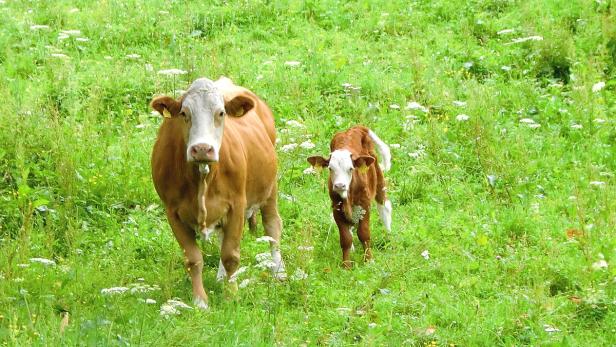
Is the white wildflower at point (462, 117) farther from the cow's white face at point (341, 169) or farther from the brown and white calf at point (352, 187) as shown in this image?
the cow's white face at point (341, 169)

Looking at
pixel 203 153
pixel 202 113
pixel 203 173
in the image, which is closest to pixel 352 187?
pixel 203 173

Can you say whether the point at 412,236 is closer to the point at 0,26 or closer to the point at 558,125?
the point at 558,125

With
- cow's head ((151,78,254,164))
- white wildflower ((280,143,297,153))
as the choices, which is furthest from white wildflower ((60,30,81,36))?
cow's head ((151,78,254,164))

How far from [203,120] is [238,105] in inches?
22.6

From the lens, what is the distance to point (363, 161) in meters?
9.38

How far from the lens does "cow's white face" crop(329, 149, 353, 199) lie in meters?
9.23

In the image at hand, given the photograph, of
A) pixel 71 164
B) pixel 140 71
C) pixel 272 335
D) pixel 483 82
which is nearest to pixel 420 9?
pixel 483 82

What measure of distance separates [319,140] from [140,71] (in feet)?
8.36

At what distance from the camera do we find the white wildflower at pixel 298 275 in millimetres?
8084

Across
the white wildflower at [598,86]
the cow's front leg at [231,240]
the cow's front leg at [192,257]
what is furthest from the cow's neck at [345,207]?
the white wildflower at [598,86]

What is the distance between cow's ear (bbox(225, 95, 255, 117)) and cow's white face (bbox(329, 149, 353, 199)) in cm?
128

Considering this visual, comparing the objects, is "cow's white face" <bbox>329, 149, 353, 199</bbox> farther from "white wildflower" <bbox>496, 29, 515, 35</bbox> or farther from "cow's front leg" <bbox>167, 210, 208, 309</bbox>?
"white wildflower" <bbox>496, 29, 515, 35</bbox>

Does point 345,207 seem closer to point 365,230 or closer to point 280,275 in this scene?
point 365,230

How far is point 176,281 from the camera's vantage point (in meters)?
8.59
